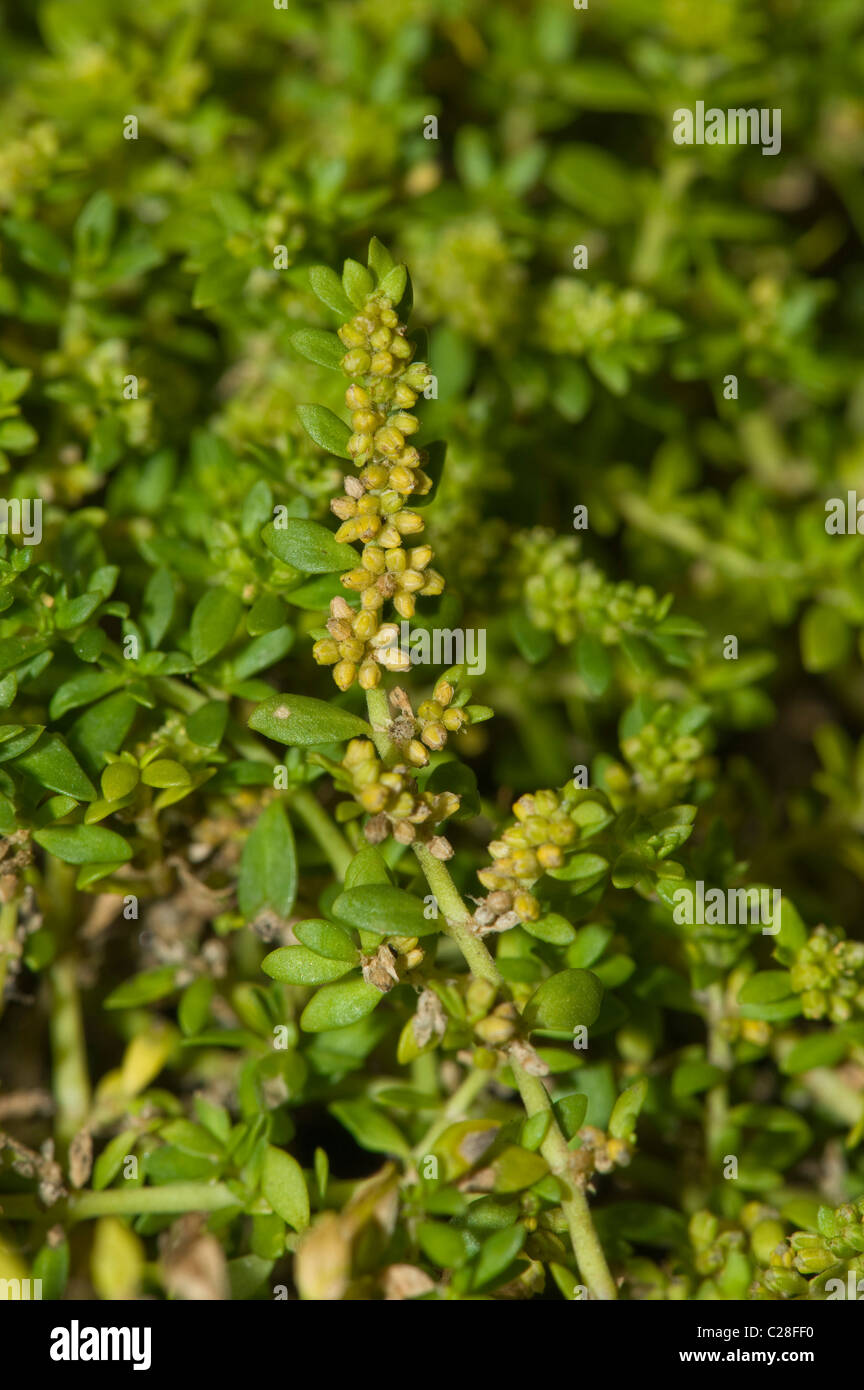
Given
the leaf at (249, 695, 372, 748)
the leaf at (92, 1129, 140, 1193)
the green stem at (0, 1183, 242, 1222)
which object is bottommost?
the green stem at (0, 1183, 242, 1222)

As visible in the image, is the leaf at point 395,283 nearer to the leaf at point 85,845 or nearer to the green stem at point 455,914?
the green stem at point 455,914

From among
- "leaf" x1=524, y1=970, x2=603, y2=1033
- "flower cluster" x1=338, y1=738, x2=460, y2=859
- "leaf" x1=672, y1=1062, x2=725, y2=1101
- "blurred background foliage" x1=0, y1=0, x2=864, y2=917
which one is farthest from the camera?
"blurred background foliage" x1=0, y1=0, x2=864, y2=917

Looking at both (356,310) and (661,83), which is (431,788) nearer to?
(356,310)

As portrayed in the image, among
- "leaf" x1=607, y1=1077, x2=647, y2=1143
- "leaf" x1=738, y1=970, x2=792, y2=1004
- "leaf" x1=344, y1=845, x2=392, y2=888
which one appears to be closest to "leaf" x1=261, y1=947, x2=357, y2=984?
"leaf" x1=344, y1=845, x2=392, y2=888

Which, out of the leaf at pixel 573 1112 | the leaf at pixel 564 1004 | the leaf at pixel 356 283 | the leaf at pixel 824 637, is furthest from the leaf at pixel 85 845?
the leaf at pixel 824 637

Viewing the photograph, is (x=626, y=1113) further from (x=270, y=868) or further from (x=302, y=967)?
(x=270, y=868)

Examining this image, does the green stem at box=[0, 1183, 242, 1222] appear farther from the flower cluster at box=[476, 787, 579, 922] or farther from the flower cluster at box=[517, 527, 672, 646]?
the flower cluster at box=[517, 527, 672, 646]

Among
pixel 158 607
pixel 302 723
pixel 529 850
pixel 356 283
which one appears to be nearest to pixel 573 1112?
pixel 529 850
